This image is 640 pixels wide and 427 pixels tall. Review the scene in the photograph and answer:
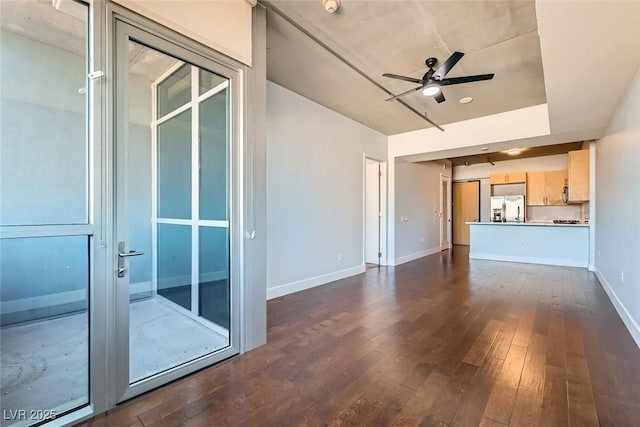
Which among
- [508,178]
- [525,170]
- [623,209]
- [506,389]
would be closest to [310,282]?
[506,389]

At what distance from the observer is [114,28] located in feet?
5.60

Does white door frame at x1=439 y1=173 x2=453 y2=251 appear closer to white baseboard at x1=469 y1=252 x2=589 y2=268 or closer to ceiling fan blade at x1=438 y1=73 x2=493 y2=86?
white baseboard at x1=469 y1=252 x2=589 y2=268

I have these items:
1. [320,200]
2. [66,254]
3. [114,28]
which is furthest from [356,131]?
[66,254]

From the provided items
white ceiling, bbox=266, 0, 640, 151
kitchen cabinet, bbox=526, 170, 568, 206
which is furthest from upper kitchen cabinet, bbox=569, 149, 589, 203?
kitchen cabinet, bbox=526, 170, 568, 206

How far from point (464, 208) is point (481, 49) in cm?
773

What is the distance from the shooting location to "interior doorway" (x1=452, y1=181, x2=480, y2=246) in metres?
9.62

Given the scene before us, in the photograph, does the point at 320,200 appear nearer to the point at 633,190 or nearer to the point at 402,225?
the point at 402,225

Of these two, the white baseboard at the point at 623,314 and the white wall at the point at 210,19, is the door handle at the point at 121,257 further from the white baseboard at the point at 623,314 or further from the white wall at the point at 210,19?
the white baseboard at the point at 623,314

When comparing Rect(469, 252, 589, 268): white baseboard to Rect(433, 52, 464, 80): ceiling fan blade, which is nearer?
Rect(433, 52, 464, 80): ceiling fan blade

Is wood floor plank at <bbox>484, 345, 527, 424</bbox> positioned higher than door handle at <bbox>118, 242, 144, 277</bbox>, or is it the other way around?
door handle at <bbox>118, 242, 144, 277</bbox>

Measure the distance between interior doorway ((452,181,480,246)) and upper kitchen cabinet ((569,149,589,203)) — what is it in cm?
365

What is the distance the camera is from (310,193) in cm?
443

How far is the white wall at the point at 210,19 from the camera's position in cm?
184

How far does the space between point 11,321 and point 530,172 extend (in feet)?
34.0
